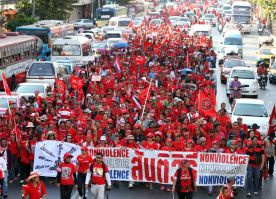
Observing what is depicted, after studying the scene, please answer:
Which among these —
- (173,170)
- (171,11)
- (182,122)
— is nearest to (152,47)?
(182,122)

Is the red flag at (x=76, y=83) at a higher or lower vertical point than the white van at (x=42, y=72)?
higher

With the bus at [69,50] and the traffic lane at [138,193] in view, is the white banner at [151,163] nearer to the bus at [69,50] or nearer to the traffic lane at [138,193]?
the traffic lane at [138,193]

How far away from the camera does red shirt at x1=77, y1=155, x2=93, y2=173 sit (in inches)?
658

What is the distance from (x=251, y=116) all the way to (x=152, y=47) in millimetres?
19662

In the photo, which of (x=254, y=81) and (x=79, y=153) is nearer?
(x=79, y=153)

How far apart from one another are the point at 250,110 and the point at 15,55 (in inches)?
619

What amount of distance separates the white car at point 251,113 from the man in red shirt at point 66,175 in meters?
9.25

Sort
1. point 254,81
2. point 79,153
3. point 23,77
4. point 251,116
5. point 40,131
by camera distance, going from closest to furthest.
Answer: point 79,153 < point 40,131 < point 251,116 < point 254,81 < point 23,77

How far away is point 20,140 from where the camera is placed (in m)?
19.0

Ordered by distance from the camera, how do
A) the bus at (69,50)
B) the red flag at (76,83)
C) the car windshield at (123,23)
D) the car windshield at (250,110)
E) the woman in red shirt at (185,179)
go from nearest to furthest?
the woman in red shirt at (185,179) → the car windshield at (250,110) → the red flag at (76,83) → the bus at (69,50) → the car windshield at (123,23)

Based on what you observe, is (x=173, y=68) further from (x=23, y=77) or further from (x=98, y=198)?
(x=98, y=198)

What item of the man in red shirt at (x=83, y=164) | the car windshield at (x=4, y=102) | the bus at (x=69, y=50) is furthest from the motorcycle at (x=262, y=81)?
the man in red shirt at (x=83, y=164)

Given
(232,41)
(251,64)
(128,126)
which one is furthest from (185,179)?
(232,41)

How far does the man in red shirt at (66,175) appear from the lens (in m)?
15.9
